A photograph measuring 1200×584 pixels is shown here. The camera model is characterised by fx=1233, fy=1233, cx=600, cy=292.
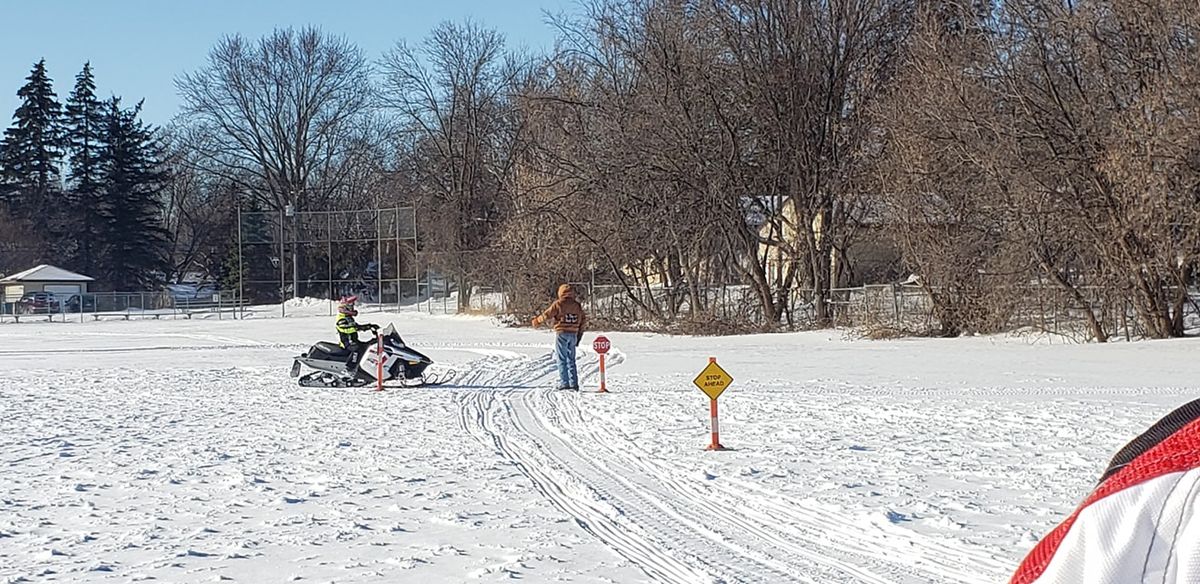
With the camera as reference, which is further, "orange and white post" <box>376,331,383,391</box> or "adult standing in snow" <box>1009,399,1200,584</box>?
"orange and white post" <box>376,331,383,391</box>

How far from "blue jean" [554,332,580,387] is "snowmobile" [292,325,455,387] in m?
2.48

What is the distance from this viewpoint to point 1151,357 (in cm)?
2352

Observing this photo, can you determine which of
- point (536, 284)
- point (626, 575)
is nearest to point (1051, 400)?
point (626, 575)

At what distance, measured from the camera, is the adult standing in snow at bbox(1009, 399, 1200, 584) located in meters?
1.64

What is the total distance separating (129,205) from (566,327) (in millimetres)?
71789

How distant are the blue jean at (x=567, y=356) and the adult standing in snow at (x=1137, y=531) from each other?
1682 centimetres

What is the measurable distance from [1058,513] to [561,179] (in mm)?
33180

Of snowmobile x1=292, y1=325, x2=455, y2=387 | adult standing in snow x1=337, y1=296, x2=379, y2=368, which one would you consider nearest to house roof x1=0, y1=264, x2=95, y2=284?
snowmobile x1=292, y1=325, x2=455, y2=387

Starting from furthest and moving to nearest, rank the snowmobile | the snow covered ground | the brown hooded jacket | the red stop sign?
the snowmobile < the brown hooded jacket < the red stop sign < the snow covered ground

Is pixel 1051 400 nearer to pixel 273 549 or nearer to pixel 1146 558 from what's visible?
pixel 273 549

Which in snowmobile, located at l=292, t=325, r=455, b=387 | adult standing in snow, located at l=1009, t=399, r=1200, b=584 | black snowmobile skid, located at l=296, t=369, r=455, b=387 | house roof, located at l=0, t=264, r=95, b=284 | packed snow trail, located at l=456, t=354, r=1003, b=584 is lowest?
packed snow trail, located at l=456, t=354, r=1003, b=584

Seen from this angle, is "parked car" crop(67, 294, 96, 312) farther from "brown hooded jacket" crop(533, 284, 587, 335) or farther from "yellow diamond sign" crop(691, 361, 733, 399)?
"yellow diamond sign" crop(691, 361, 733, 399)

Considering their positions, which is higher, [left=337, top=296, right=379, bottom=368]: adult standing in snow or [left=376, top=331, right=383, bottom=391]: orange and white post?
[left=337, top=296, right=379, bottom=368]: adult standing in snow

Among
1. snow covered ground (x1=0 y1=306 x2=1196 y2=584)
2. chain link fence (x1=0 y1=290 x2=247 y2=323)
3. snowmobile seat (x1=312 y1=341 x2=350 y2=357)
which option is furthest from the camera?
chain link fence (x1=0 y1=290 x2=247 y2=323)
